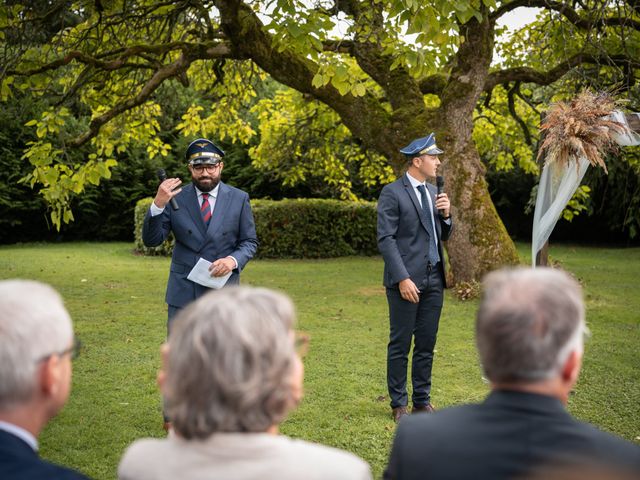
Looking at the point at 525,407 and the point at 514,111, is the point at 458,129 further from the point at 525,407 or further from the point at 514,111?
the point at 525,407

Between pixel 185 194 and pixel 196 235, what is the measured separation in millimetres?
323

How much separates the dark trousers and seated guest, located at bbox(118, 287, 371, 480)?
12.0 ft


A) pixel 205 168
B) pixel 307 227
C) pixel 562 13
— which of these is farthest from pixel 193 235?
pixel 307 227

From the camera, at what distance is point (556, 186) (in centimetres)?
613

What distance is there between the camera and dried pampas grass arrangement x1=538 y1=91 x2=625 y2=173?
5602mm

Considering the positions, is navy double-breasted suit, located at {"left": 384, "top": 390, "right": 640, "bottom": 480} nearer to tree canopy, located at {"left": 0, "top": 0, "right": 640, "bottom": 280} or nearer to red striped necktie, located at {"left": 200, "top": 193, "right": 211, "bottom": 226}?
red striped necktie, located at {"left": 200, "top": 193, "right": 211, "bottom": 226}

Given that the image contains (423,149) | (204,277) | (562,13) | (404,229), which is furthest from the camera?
(562,13)

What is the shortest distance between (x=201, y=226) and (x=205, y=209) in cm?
12

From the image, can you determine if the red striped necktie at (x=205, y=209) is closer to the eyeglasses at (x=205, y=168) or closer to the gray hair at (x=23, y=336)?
the eyeglasses at (x=205, y=168)

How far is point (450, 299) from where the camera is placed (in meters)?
11.1

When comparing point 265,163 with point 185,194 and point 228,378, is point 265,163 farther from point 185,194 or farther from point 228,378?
point 228,378

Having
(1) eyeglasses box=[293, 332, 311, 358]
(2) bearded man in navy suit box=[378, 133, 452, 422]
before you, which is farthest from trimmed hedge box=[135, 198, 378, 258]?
(1) eyeglasses box=[293, 332, 311, 358]

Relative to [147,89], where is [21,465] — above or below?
below

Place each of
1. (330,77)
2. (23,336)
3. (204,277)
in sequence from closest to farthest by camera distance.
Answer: (23,336), (204,277), (330,77)
